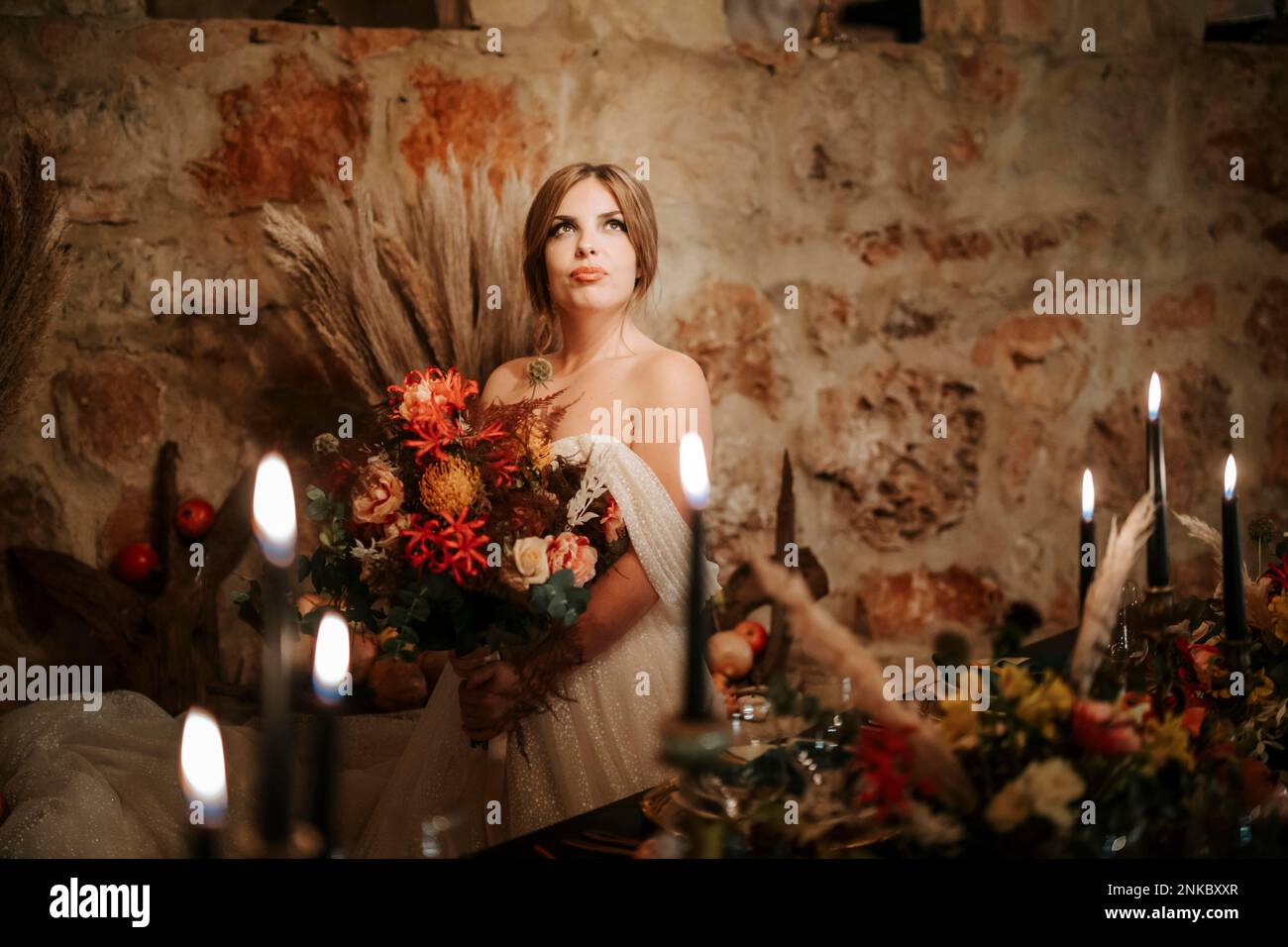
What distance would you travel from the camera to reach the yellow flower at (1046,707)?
81 centimetres

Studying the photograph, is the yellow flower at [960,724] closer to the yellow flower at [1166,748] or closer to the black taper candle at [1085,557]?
the yellow flower at [1166,748]

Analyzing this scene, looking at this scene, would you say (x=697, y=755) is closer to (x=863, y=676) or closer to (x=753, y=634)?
(x=863, y=676)

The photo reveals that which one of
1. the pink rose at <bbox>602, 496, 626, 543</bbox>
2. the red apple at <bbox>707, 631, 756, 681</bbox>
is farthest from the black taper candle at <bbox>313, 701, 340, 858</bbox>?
the red apple at <bbox>707, 631, 756, 681</bbox>

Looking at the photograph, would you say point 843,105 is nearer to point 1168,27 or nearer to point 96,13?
point 1168,27

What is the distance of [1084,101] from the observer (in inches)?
89.1

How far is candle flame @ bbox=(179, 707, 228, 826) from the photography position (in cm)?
51

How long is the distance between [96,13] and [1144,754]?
2.22m

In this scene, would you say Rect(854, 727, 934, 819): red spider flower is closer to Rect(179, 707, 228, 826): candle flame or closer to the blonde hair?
Rect(179, 707, 228, 826): candle flame

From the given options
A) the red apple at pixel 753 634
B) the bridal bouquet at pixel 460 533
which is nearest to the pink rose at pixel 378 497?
the bridal bouquet at pixel 460 533

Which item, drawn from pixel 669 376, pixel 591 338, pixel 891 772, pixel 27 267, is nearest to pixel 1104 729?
pixel 891 772

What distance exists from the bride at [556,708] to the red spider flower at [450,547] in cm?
21

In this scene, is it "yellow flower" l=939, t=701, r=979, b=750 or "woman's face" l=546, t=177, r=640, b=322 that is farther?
"woman's face" l=546, t=177, r=640, b=322

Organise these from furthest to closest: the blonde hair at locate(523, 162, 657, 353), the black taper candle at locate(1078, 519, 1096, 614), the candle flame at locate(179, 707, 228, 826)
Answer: the blonde hair at locate(523, 162, 657, 353)
the black taper candle at locate(1078, 519, 1096, 614)
the candle flame at locate(179, 707, 228, 826)

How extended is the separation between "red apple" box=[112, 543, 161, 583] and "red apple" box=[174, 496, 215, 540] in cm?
8
